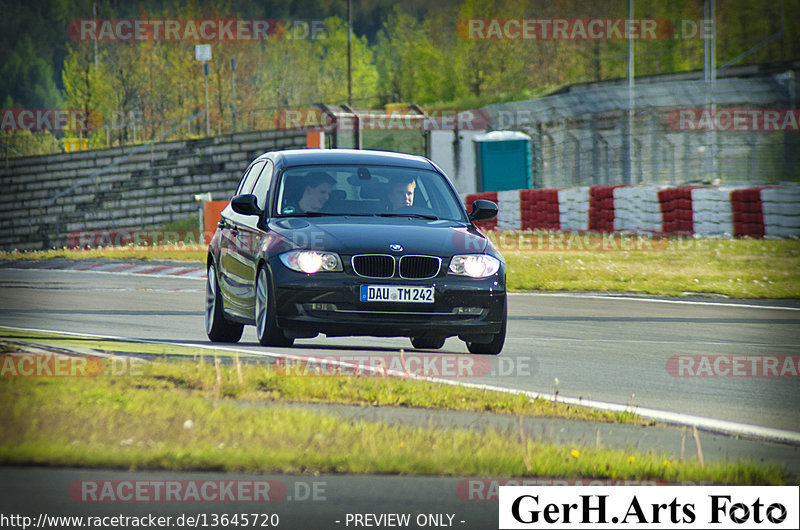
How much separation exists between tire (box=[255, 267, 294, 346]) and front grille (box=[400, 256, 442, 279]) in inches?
39.7

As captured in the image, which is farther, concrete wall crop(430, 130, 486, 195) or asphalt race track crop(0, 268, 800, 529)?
concrete wall crop(430, 130, 486, 195)

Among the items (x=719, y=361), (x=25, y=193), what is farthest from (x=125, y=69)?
(x=719, y=361)

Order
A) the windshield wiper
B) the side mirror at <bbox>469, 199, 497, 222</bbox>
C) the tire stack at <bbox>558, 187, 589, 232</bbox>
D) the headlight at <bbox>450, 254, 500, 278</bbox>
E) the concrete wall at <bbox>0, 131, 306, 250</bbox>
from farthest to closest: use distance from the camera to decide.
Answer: the concrete wall at <bbox>0, 131, 306, 250</bbox> < the tire stack at <bbox>558, 187, 589, 232</bbox> < the side mirror at <bbox>469, 199, 497, 222</bbox> < the windshield wiper < the headlight at <bbox>450, 254, 500, 278</bbox>

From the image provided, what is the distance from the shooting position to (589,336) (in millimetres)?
13898

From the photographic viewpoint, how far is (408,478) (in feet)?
20.5

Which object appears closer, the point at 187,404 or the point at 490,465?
the point at 490,465

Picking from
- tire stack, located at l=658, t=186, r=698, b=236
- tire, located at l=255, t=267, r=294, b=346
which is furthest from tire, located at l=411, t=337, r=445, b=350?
tire stack, located at l=658, t=186, r=698, b=236

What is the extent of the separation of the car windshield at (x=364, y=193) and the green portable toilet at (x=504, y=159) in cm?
3505

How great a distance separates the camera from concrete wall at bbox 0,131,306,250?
167 feet

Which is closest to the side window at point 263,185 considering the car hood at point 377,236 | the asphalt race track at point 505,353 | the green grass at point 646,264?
the car hood at point 377,236

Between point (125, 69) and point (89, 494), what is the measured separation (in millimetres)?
63049

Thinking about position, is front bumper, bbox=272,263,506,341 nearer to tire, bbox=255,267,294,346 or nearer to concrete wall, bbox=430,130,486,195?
tire, bbox=255,267,294,346

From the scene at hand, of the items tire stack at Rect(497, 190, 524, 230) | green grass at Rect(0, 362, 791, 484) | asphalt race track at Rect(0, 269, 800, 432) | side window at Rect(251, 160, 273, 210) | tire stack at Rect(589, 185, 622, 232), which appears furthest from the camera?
tire stack at Rect(497, 190, 524, 230)

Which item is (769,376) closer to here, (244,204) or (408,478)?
(244,204)
